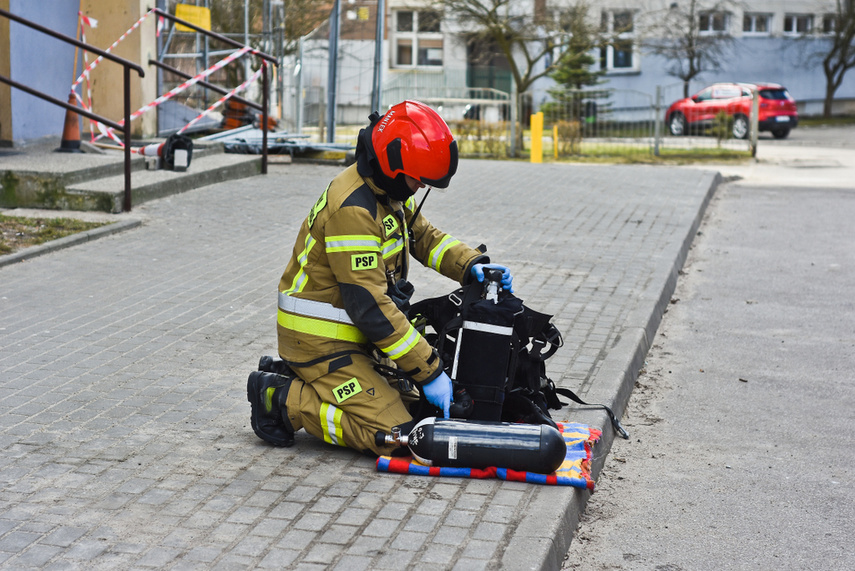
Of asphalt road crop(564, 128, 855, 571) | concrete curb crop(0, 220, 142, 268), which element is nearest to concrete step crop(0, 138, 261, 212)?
concrete curb crop(0, 220, 142, 268)

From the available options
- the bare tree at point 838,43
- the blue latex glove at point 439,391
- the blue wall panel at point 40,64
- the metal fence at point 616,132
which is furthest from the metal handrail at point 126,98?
the bare tree at point 838,43

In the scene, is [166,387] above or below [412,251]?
below

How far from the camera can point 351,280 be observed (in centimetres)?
420

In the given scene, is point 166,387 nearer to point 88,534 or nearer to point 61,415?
point 61,415

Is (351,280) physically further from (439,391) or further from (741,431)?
(741,431)

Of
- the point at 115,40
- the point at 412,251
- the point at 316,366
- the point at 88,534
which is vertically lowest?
the point at 88,534

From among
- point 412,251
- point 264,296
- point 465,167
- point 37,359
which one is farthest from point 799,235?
point 37,359

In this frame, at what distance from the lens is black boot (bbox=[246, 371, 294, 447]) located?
14.8ft

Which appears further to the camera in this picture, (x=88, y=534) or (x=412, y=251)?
(x=412, y=251)

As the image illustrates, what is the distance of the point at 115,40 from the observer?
14.1 meters

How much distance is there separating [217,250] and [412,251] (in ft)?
15.0

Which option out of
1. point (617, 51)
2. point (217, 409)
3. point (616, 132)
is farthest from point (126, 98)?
point (617, 51)

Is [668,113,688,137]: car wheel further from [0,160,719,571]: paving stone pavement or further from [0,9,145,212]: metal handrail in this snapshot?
[0,9,145,212]: metal handrail

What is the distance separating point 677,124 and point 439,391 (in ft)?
84.1
